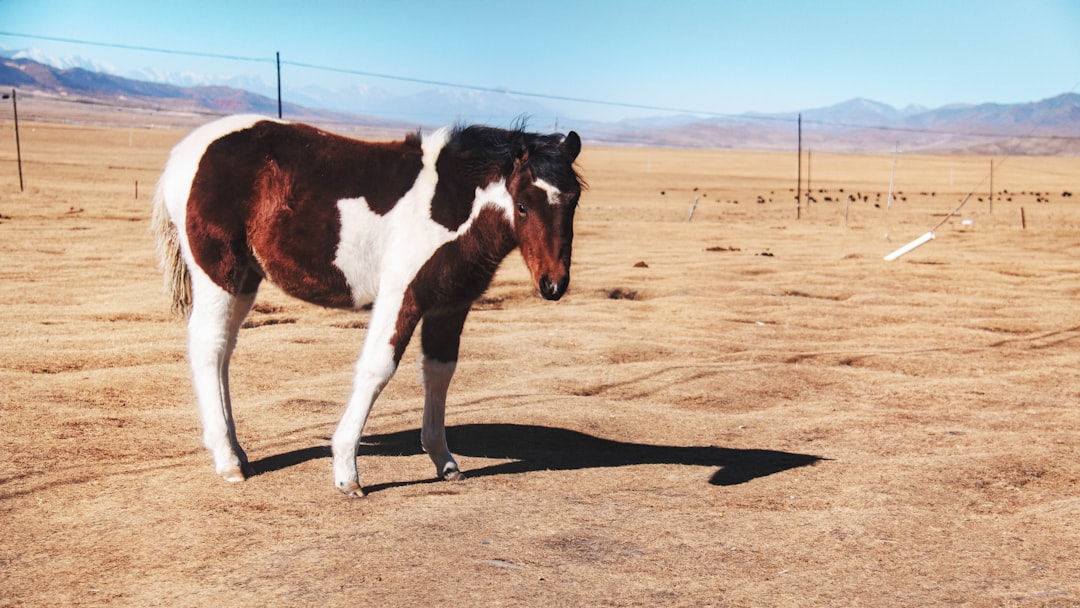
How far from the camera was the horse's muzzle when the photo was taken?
538 cm

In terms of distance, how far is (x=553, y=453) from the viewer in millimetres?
6840

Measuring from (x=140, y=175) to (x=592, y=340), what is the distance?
121ft

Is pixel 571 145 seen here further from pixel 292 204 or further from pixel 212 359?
pixel 212 359

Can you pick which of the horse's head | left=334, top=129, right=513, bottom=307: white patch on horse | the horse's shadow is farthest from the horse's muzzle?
the horse's shadow

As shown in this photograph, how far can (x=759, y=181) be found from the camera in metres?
68.6

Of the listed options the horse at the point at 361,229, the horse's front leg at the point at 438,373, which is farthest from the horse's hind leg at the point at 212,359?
the horse's front leg at the point at 438,373

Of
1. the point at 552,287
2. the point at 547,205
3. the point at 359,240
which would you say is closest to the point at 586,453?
the point at 552,287

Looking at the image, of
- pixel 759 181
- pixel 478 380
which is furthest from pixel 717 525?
pixel 759 181

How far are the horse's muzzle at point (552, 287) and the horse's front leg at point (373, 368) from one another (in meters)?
0.76

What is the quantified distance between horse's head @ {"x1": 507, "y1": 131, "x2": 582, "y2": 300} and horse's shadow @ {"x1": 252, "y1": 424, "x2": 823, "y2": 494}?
4.98 feet

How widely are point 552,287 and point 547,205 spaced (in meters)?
0.46

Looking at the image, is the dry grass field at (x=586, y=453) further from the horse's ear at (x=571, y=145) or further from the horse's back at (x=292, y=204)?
the horse's ear at (x=571, y=145)

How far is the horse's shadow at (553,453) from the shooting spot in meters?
6.39

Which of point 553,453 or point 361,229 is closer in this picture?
point 361,229
